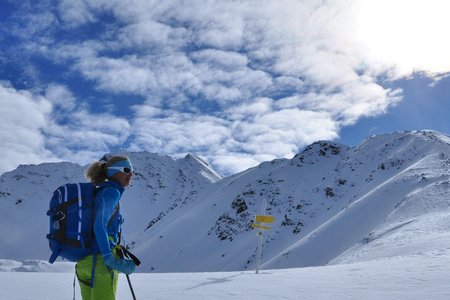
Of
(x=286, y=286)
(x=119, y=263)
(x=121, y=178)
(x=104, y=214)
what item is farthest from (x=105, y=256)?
(x=286, y=286)

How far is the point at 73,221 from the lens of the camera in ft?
12.3

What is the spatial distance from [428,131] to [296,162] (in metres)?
35.0

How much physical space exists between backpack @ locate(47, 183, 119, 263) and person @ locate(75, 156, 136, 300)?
0.07m

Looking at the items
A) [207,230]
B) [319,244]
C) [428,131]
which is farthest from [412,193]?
[207,230]

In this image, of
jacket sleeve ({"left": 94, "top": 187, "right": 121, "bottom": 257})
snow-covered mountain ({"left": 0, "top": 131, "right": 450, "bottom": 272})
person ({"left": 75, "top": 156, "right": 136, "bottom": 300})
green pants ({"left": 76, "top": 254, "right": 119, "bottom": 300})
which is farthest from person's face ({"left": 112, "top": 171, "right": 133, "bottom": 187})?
snow-covered mountain ({"left": 0, "top": 131, "right": 450, "bottom": 272})

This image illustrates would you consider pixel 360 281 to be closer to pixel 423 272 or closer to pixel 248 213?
pixel 423 272

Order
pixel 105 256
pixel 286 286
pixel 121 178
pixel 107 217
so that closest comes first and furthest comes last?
pixel 105 256 → pixel 107 217 → pixel 121 178 → pixel 286 286

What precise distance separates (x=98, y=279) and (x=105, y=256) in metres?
0.26

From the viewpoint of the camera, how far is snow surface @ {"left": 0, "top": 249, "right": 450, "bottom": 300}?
7.43 m

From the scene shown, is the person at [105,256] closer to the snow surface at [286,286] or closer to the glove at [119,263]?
the glove at [119,263]

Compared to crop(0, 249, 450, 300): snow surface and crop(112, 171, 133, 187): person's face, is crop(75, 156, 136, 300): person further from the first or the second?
crop(0, 249, 450, 300): snow surface

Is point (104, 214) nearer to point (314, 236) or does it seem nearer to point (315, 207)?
point (314, 236)

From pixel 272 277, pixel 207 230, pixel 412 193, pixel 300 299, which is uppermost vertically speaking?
pixel 207 230

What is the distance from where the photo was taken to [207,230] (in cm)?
9600
